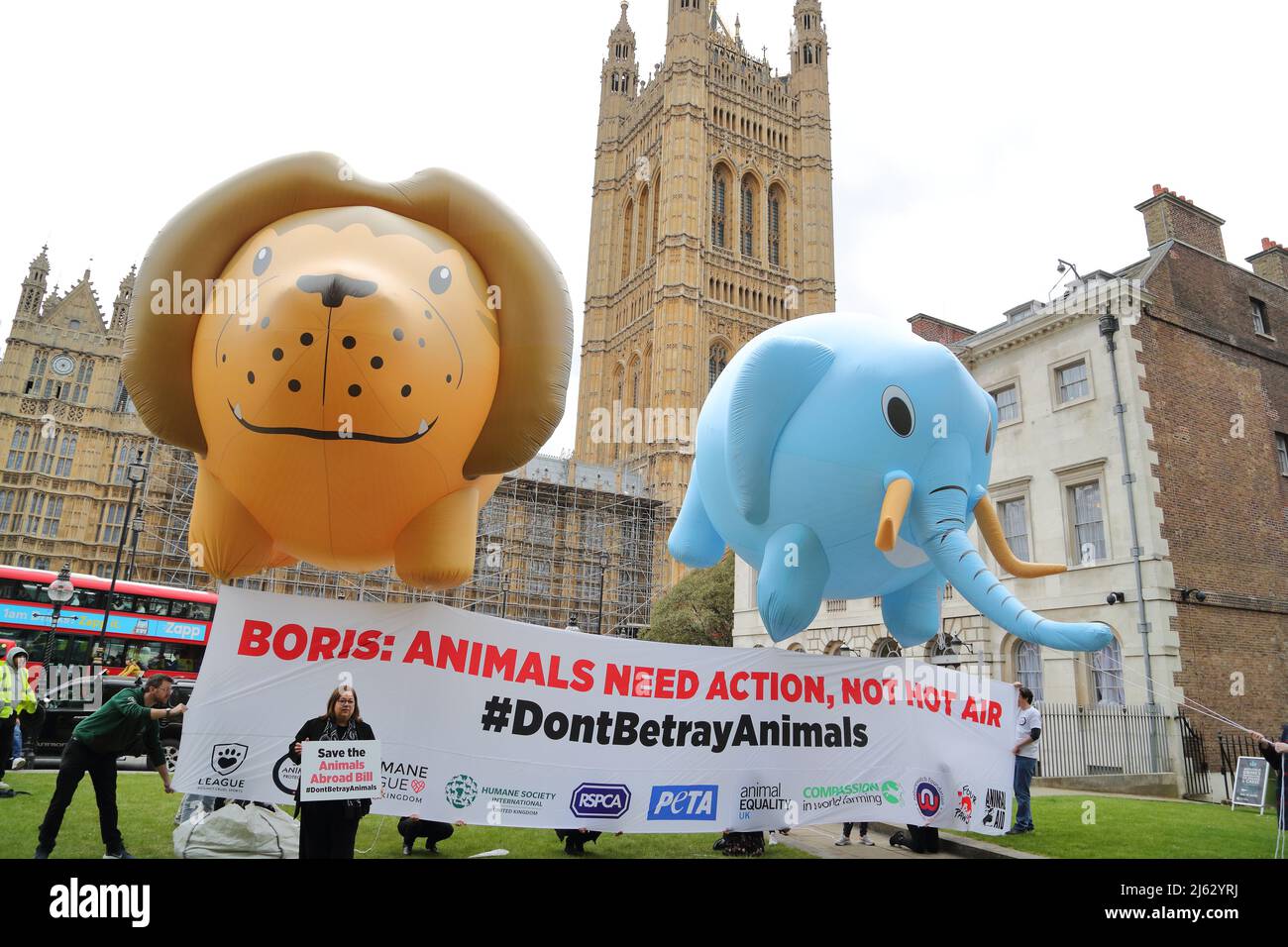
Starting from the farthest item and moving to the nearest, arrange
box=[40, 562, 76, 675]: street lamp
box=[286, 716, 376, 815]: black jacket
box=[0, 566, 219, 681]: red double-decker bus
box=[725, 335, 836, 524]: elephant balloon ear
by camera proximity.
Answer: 1. box=[0, 566, 219, 681]: red double-decker bus
2. box=[40, 562, 76, 675]: street lamp
3. box=[725, 335, 836, 524]: elephant balloon ear
4. box=[286, 716, 376, 815]: black jacket

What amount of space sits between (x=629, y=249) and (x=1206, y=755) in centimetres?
7926

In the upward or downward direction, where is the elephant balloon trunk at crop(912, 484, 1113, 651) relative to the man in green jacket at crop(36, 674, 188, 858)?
upward

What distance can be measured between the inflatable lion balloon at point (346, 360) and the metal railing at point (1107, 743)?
16.3m

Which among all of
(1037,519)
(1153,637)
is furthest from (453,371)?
(1037,519)

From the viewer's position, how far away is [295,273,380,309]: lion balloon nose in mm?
4887

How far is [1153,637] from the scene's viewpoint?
57.5ft

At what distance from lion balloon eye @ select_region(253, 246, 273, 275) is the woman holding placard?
116 inches

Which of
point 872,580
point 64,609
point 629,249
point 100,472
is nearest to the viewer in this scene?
point 872,580

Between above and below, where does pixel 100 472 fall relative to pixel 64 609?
above

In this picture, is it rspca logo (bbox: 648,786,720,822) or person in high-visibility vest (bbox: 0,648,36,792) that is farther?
person in high-visibility vest (bbox: 0,648,36,792)

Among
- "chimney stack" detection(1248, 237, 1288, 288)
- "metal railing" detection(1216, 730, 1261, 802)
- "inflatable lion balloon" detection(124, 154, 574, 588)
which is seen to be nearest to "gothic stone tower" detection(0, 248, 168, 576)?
"inflatable lion balloon" detection(124, 154, 574, 588)

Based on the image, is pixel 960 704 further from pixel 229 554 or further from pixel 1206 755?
pixel 1206 755

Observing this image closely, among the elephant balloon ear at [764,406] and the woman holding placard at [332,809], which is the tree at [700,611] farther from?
the woman holding placard at [332,809]

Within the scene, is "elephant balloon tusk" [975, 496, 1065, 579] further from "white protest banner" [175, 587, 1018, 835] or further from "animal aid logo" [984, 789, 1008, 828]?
"animal aid logo" [984, 789, 1008, 828]
